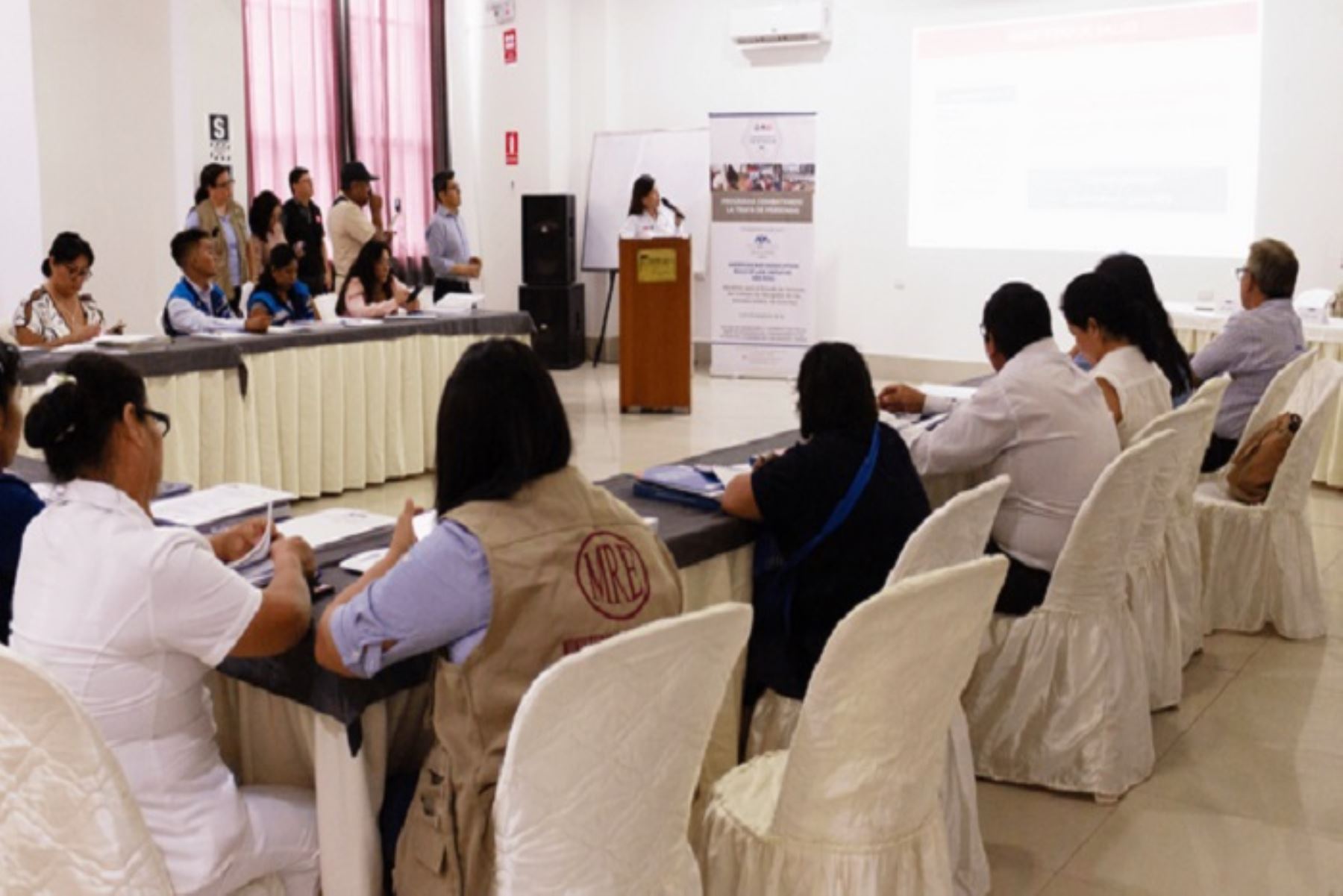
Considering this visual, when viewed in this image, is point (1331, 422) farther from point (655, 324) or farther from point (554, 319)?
point (554, 319)

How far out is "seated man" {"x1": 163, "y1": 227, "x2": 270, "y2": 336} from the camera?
6.14 metres

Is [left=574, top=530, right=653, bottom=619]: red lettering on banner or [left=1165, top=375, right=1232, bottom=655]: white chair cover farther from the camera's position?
[left=1165, top=375, right=1232, bottom=655]: white chair cover

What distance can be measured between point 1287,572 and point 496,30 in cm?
845

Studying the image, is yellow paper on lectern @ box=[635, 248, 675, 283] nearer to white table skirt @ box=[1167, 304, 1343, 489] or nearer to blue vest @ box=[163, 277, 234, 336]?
blue vest @ box=[163, 277, 234, 336]

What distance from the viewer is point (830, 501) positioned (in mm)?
2658

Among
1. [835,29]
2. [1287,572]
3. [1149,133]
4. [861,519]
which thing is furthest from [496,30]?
[861,519]

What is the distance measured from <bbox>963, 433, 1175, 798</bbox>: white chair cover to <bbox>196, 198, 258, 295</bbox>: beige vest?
564 centimetres

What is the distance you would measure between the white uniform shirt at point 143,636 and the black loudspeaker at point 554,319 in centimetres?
926

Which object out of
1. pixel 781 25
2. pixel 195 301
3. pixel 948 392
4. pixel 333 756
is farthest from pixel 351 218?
pixel 333 756

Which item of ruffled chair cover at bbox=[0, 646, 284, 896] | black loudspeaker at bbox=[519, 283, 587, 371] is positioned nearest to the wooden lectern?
black loudspeaker at bbox=[519, 283, 587, 371]

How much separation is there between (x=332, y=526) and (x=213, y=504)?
27 cm

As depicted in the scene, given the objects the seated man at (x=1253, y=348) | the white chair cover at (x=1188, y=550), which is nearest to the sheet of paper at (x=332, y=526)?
the white chair cover at (x=1188, y=550)

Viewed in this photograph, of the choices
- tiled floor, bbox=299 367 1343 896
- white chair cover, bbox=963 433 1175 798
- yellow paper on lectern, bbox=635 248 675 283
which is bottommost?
tiled floor, bbox=299 367 1343 896

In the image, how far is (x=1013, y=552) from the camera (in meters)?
3.50
